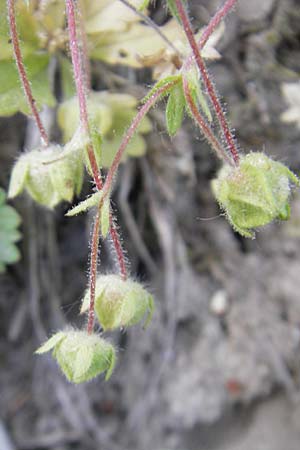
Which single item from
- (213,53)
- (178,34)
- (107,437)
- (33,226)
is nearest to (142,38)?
(178,34)

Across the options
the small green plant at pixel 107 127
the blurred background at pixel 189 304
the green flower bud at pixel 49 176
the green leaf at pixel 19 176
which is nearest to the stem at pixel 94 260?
Answer: the small green plant at pixel 107 127

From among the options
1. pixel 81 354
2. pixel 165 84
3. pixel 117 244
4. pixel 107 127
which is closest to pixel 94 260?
pixel 117 244

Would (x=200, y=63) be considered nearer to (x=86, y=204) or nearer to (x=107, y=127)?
(x=86, y=204)

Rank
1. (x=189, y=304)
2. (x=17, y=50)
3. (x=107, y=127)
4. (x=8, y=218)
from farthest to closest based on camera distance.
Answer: (x=189, y=304) → (x=8, y=218) → (x=107, y=127) → (x=17, y=50)

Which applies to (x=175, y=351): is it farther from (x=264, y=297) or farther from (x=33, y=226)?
(x=33, y=226)

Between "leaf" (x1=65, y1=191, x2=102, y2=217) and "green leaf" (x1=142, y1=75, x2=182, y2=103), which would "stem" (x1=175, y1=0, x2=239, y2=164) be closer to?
"green leaf" (x1=142, y1=75, x2=182, y2=103)

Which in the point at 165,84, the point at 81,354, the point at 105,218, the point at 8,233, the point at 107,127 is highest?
the point at 165,84

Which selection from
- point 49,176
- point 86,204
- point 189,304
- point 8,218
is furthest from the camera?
point 189,304

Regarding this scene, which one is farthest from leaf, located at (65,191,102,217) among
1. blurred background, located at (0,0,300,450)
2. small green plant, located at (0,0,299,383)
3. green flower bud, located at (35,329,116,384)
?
blurred background, located at (0,0,300,450)
